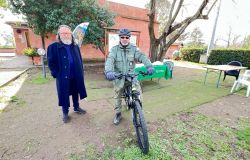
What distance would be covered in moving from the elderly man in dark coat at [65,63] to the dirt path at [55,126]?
0.43 m

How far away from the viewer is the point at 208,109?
3.81 metres

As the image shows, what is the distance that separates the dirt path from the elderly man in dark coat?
433mm

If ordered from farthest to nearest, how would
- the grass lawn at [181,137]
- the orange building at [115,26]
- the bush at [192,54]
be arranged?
the bush at [192,54], the orange building at [115,26], the grass lawn at [181,137]

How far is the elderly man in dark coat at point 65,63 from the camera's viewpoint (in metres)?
2.71

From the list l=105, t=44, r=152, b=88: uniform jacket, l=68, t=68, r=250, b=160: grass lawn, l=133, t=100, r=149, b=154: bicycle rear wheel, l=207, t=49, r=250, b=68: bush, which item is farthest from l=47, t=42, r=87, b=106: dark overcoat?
l=207, t=49, r=250, b=68: bush

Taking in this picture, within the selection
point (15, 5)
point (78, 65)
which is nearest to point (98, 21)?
point (15, 5)

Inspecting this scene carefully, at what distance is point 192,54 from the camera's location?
614 inches

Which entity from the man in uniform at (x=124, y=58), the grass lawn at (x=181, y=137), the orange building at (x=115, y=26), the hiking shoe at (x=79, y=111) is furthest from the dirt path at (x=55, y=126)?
the orange building at (x=115, y=26)

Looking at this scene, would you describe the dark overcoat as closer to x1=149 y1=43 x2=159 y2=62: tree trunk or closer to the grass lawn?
the grass lawn

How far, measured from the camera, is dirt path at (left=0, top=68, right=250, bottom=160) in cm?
230

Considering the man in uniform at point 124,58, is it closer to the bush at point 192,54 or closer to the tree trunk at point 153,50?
the tree trunk at point 153,50

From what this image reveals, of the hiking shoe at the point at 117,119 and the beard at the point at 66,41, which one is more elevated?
the beard at the point at 66,41

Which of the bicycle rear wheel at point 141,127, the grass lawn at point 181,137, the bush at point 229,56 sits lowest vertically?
the grass lawn at point 181,137

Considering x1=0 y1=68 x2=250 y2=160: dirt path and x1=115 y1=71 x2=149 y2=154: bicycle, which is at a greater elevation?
x1=115 y1=71 x2=149 y2=154: bicycle
